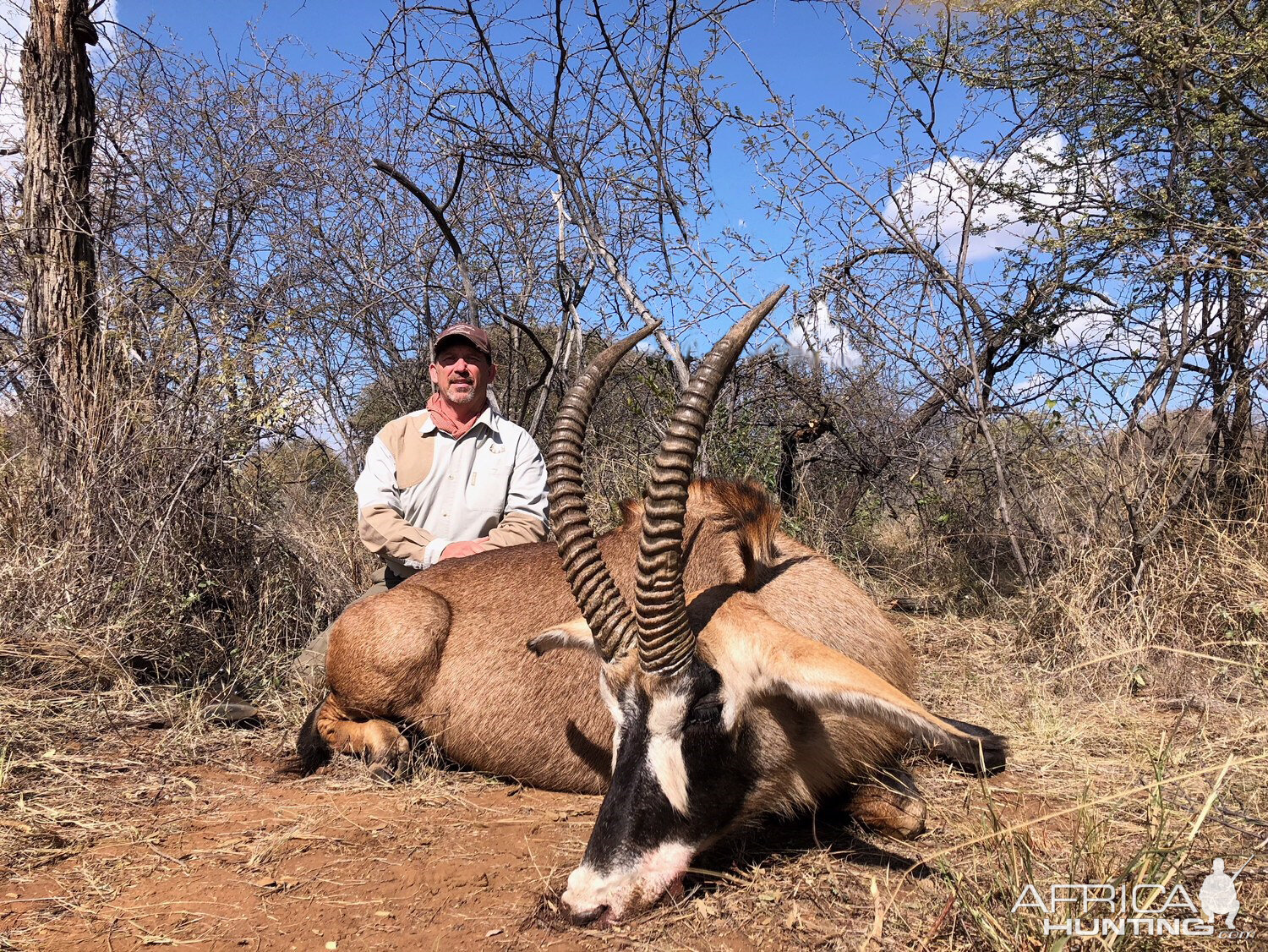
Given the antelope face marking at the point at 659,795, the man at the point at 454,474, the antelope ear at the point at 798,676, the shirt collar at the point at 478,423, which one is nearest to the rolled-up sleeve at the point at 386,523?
the man at the point at 454,474

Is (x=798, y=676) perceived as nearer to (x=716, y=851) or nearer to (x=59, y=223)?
(x=716, y=851)

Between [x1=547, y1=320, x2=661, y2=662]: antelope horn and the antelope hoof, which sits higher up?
[x1=547, y1=320, x2=661, y2=662]: antelope horn

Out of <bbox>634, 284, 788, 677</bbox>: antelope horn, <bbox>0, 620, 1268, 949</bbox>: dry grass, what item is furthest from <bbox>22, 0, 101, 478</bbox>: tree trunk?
<bbox>634, 284, 788, 677</bbox>: antelope horn

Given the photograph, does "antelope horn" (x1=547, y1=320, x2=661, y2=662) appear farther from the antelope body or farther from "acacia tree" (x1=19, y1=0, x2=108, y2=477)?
"acacia tree" (x1=19, y1=0, x2=108, y2=477)

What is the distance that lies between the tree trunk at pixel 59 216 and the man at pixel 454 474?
2.00 metres

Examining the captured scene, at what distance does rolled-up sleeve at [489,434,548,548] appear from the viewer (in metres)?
5.91

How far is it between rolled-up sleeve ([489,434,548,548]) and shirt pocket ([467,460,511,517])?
0.09 m

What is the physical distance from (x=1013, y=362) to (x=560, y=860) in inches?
214

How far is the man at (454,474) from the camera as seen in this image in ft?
19.4

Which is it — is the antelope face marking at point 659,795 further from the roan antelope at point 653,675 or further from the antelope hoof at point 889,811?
the antelope hoof at point 889,811

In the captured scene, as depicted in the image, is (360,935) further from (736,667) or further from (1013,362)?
(1013,362)

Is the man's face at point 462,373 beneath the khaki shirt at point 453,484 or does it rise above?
above

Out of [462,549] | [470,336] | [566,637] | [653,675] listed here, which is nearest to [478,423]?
[470,336]

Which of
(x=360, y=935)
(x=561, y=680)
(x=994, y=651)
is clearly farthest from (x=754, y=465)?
(x=360, y=935)
